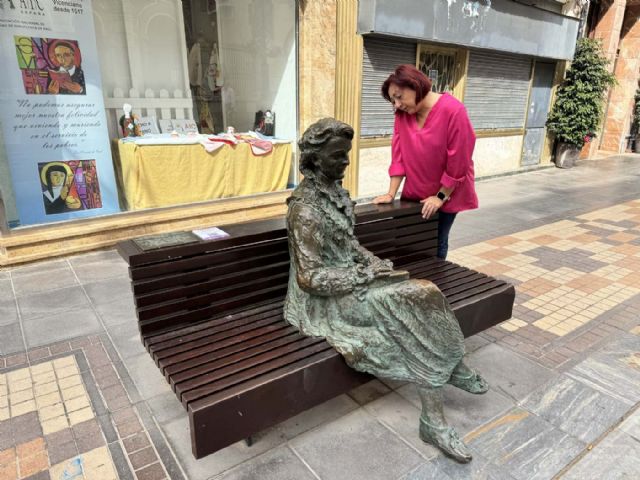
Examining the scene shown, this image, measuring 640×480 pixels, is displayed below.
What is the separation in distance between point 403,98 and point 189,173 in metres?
3.73

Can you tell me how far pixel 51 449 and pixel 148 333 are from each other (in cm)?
77

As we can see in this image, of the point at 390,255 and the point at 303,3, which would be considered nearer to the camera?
the point at 390,255

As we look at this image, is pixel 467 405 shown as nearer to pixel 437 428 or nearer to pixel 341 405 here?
pixel 437 428

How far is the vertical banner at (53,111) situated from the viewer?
15.4 feet

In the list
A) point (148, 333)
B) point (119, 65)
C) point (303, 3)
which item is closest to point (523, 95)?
point (303, 3)

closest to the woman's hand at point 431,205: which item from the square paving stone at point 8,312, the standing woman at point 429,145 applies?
the standing woman at point 429,145

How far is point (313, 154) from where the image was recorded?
92.6 inches

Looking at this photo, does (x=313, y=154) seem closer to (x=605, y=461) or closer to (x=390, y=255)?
(x=390, y=255)

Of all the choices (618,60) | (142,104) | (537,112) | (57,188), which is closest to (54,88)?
(57,188)

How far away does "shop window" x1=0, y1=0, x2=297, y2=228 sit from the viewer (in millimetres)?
4848

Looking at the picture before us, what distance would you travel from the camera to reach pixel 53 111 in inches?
196

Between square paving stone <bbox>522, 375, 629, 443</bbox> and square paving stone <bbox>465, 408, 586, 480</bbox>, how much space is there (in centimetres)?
8

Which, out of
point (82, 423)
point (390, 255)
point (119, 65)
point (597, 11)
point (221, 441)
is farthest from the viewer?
point (597, 11)

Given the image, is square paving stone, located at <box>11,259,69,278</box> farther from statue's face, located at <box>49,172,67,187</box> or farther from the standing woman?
the standing woman
